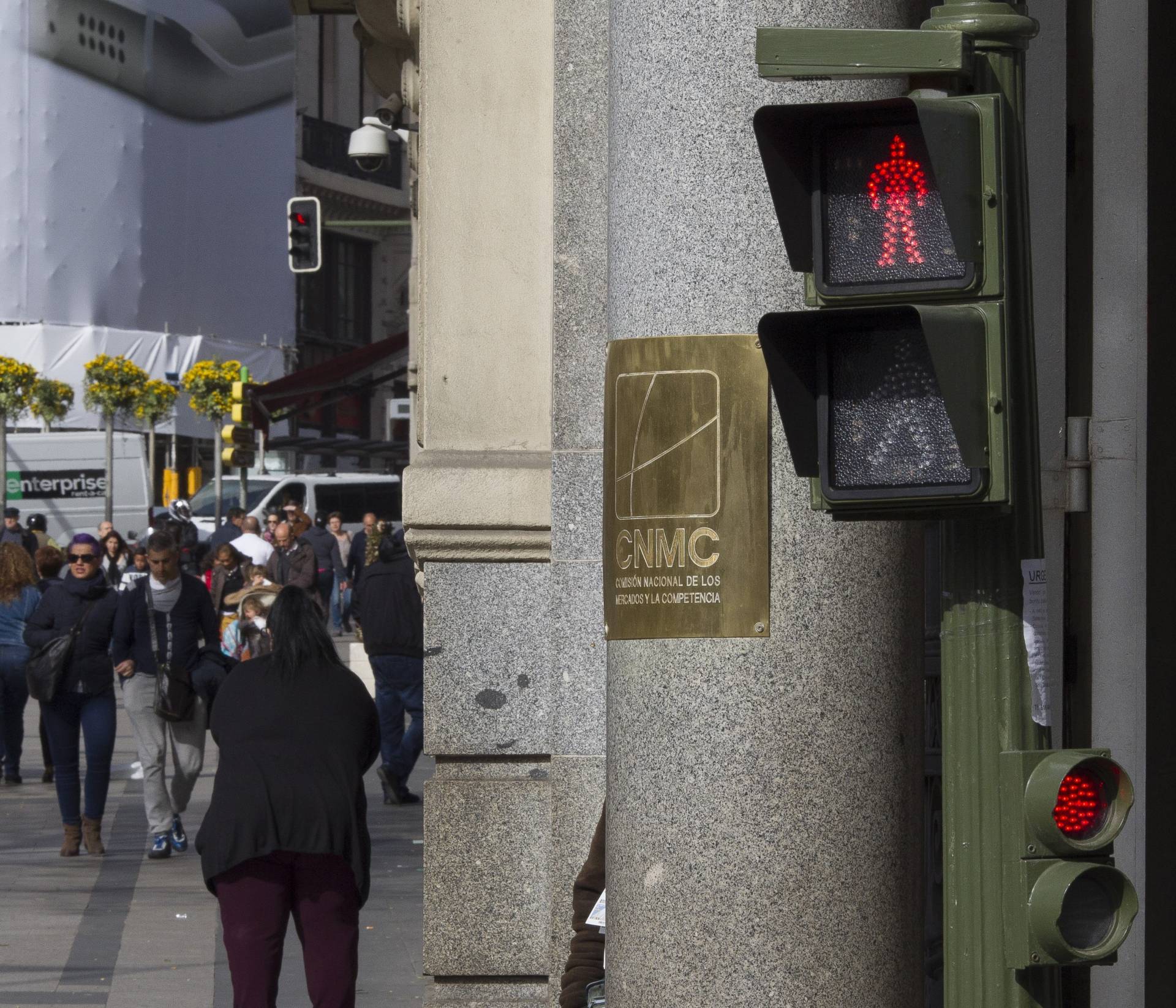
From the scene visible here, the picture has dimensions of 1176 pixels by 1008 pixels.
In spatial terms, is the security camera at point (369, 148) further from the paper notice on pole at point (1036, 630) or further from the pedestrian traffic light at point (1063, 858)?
the pedestrian traffic light at point (1063, 858)

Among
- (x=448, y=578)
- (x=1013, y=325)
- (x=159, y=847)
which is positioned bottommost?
(x=159, y=847)

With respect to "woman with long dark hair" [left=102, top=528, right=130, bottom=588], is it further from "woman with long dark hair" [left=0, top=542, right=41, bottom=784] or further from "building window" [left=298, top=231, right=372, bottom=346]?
"building window" [left=298, top=231, right=372, bottom=346]

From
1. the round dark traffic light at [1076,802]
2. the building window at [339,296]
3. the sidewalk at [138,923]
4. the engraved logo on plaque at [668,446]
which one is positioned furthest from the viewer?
the building window at [339,296]

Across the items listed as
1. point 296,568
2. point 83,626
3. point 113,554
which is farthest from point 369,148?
point 83,626

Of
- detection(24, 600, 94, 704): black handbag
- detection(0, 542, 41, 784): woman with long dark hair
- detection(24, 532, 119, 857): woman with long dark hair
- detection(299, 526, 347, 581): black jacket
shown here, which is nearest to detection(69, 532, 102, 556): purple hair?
detection(24, 532, 119, 857): woman with long dark hair

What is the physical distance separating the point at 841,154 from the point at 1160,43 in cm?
282

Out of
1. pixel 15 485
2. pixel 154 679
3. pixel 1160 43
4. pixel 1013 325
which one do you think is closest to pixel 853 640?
pixel 1013 325

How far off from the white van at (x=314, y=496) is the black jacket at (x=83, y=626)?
22299 mm

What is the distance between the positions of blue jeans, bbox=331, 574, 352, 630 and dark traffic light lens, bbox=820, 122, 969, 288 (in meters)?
23.8

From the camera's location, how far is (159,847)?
1138 centimetres

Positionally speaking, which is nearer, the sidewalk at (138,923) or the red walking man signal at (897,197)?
the red walking man signal at (897,197)

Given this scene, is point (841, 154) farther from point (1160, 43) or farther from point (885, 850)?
point (1160, 43)

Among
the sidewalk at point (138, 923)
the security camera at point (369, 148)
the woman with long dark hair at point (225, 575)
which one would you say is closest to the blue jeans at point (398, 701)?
the sidewalk at point (138, 923)

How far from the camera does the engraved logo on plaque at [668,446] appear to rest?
378 centimetres
